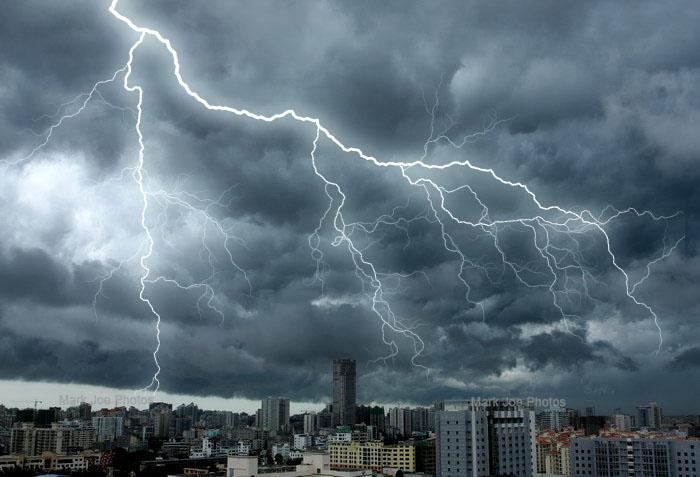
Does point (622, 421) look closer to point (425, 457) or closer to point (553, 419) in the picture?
point (553, 419)

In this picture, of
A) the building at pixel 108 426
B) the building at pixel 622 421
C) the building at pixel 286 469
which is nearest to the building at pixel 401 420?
the building at pixel 622 421

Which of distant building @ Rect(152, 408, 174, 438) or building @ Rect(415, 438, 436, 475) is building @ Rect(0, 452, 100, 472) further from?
distant building @ Rect(152, 408, 174, 438)

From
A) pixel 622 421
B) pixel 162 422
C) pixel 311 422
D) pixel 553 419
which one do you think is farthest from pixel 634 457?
pixel 162 422

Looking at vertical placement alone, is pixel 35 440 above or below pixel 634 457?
below

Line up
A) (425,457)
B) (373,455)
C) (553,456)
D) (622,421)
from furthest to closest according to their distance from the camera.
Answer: (622,421), (373,455), (425,457), (553,456)

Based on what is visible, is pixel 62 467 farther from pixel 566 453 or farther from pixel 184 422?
pixel 184 422

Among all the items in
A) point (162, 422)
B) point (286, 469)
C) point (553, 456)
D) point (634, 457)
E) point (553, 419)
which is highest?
point (553, 419)
